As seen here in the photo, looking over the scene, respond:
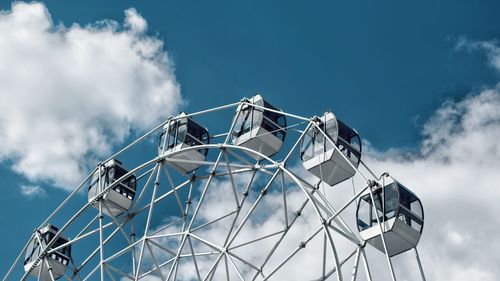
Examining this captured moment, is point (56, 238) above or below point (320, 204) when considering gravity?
above

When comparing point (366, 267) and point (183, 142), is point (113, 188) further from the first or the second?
point (366, 267)

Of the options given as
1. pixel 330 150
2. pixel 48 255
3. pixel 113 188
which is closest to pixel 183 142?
pixel 113 188

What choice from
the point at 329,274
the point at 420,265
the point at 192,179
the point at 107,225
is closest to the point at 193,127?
the point at 192,179

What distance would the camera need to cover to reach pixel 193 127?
3106cm

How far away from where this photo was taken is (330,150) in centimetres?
2698

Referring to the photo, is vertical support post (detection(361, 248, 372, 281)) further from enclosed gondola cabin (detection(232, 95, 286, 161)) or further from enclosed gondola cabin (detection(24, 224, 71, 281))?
enclosed gondola cabin (detection(24, 224, 71, 281))

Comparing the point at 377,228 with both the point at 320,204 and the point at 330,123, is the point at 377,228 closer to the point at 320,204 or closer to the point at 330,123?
the point at 320,204

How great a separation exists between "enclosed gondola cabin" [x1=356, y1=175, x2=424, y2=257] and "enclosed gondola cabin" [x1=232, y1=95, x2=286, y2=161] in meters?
4.11

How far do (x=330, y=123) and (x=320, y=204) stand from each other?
3034mm

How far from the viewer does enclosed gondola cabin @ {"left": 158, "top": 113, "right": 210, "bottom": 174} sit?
30.3 metres

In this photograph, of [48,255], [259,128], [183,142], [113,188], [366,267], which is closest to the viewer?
[366,267]

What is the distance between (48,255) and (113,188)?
341 cm

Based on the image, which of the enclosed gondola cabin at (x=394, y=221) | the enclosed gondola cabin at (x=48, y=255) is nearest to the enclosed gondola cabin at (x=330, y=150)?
the enclosed gondola cabin at (x=394, y=221)

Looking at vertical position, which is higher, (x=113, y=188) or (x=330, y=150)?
(x=113, y=188)
